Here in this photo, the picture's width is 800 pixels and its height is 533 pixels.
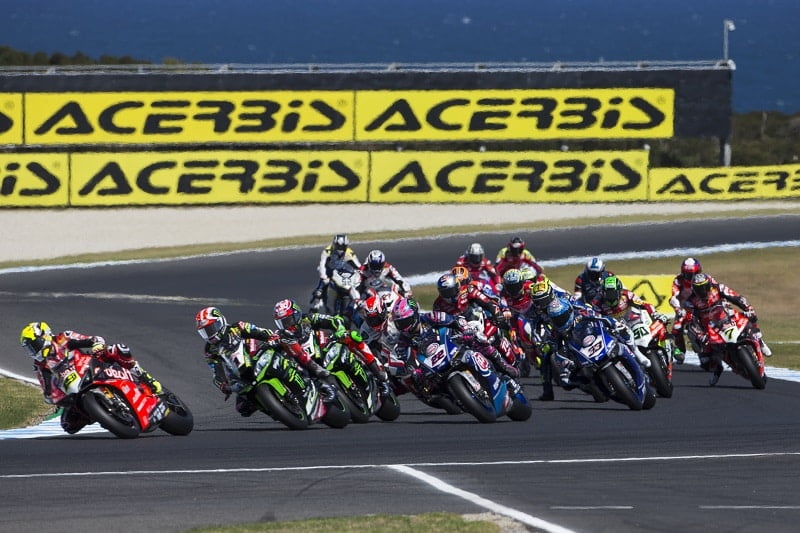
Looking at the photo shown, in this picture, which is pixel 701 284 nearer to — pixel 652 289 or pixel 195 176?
pixel 652 289

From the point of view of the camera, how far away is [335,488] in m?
12.5

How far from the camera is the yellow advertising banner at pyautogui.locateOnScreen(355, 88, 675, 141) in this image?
4703 centimetres

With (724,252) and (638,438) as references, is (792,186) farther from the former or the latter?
(638,438)

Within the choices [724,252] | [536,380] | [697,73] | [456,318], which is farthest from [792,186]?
[456,318]

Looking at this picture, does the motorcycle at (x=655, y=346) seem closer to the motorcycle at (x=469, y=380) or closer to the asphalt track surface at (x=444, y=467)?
the asphalt track surface at (x=444, y=467)

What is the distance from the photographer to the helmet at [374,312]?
1798cm

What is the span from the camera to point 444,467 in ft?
44.7

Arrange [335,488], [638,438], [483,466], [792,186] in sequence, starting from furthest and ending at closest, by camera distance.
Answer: [792,186] < [638,438] < [483,466] < [335,488]

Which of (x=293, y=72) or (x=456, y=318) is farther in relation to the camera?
(x=293, y=72)

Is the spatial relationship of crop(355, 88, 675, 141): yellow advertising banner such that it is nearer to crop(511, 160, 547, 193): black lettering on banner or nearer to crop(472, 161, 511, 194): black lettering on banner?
crop(472, 161, 511, 194): black lettering on banner

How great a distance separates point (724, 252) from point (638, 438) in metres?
23.4

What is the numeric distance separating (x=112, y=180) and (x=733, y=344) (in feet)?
88.9

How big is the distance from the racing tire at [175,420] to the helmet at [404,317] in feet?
8.87

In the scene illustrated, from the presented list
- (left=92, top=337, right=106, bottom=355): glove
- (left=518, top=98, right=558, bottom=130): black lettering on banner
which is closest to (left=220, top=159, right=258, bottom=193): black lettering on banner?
(left=518, top=98, right=558, bottom=130): black lettering on banner
